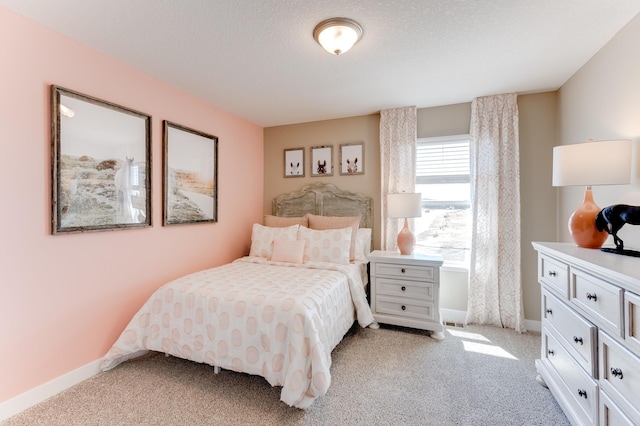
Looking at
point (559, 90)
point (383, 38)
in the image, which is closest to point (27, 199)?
point (383, 38)

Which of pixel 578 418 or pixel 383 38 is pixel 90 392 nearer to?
pixel 578 418

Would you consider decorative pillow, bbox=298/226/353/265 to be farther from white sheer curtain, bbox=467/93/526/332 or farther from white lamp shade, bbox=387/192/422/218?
white sheer curtain, bbox=467/93/526/332

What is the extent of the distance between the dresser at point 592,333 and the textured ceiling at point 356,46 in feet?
4.78

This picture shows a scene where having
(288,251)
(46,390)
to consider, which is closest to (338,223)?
(288,251)

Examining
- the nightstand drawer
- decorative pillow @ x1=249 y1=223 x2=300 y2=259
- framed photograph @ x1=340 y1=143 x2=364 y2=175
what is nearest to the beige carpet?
the nightstand drawer

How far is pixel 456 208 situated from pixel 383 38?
212 centimetres

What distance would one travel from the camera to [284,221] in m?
3.70

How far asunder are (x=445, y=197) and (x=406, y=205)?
65 cm

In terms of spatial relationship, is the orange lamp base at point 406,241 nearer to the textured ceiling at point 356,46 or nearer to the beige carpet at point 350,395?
the beige carpet at point 350,395

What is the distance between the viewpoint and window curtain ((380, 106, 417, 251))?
11.0ft

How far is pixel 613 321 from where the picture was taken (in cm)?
120

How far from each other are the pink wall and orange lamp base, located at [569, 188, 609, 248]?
127 inches

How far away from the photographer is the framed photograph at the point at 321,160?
12.6 feet

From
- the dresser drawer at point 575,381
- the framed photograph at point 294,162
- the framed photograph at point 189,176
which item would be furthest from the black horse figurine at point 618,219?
the framed photograph at point 189,176
